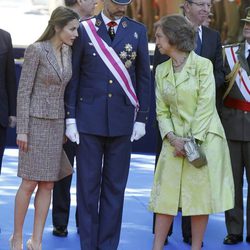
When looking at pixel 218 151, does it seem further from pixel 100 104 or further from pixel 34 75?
pixel 34 75

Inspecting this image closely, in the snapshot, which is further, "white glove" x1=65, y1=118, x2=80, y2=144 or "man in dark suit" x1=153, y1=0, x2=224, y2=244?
"man in dark suit" x1=153, y1=0, x2=224, y2=244

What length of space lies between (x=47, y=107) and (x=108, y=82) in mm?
445

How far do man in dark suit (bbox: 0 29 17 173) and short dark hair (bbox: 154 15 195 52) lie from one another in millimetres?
1278

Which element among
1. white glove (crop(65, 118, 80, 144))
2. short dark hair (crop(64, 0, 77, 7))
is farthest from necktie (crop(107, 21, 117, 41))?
A: short dark hair (crop(64, 0, 77, 7))

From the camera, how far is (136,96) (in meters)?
6.10

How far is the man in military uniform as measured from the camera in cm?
697

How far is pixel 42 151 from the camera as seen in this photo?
6090 mm

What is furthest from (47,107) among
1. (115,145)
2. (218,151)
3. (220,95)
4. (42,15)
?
(42,15)

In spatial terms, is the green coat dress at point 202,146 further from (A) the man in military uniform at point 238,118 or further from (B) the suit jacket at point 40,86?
(A) the man in military uniform at point 238,118

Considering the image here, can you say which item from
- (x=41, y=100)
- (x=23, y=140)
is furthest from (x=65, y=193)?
(x=41, y=100)

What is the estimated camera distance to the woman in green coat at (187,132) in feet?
19.6

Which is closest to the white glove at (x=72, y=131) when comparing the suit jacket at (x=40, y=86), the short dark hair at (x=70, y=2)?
the suit jacket at (x=40, y=86)

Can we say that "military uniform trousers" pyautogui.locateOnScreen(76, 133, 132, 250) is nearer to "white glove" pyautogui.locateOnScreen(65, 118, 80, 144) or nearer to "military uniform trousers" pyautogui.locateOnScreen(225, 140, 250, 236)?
"white glove" pyautogui.locateOnScreen(65, 118, 80, 144)

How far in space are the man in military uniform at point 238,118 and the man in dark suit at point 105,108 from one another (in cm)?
113
